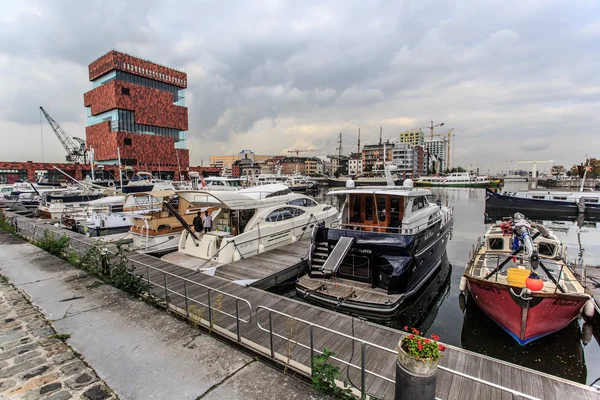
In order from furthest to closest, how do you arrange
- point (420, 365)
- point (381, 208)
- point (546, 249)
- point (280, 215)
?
point (280, 215)
point (381, 208)
point (546, 249)
point (420, 365)

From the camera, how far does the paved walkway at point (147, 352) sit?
152 inches

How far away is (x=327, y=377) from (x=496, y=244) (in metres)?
10.3

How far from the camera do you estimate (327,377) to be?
12.1ft

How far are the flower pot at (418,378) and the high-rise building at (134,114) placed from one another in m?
84.2

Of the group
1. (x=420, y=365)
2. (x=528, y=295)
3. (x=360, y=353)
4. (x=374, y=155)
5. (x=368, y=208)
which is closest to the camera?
(x=420, y=365)

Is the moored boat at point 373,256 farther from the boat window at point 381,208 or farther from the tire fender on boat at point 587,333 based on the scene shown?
the tire fender on boat at point 587,333

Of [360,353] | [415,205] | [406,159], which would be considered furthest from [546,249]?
[406,159]

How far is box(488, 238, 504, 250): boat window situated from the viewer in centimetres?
1089

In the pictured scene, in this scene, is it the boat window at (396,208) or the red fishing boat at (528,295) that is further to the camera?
the boat window at (396,208)

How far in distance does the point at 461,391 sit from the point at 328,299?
4819 mm

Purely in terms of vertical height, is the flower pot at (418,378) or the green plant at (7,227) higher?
the flower pot at (418,378)

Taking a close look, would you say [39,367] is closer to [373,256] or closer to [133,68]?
[373,256]

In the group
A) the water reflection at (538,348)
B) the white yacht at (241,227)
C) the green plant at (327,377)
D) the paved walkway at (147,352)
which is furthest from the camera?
the white yacht at (241,227)

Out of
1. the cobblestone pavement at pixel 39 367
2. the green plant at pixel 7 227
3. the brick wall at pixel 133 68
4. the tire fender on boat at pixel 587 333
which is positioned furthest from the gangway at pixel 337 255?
the brick wall at pixel 133 68
